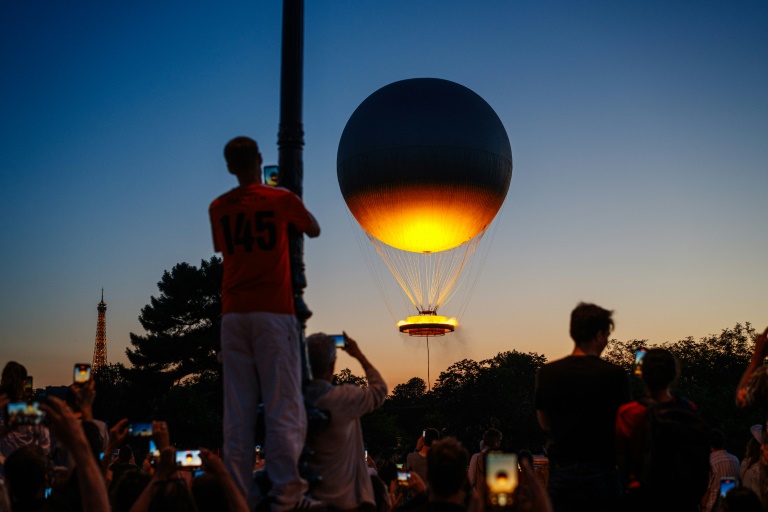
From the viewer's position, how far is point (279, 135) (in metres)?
6.19

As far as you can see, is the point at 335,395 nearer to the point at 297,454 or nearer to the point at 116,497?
the point at 297,454

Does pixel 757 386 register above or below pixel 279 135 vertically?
below

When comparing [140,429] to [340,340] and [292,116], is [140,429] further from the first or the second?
[292,116]

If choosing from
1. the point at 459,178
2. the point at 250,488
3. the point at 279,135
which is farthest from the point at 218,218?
the point at 459,178

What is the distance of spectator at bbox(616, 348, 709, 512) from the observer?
517 cm

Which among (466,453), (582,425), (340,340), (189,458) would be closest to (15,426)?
(189,458)

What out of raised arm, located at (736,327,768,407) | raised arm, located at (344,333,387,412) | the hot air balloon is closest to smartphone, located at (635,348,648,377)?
raised arm, located at (736,327,768,407)

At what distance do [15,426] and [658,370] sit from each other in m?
3.77

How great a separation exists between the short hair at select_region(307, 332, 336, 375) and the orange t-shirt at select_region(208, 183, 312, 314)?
465mm

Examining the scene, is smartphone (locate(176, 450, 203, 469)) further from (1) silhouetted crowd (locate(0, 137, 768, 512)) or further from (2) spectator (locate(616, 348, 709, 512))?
(2) spectator (locate(616, 348, 709, 512))

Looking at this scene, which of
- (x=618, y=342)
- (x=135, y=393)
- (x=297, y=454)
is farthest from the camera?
(x=618, y=342)

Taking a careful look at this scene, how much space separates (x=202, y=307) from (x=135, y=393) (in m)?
8.92

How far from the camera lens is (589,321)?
5715 mm

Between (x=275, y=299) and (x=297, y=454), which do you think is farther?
(x=275, y=299)
